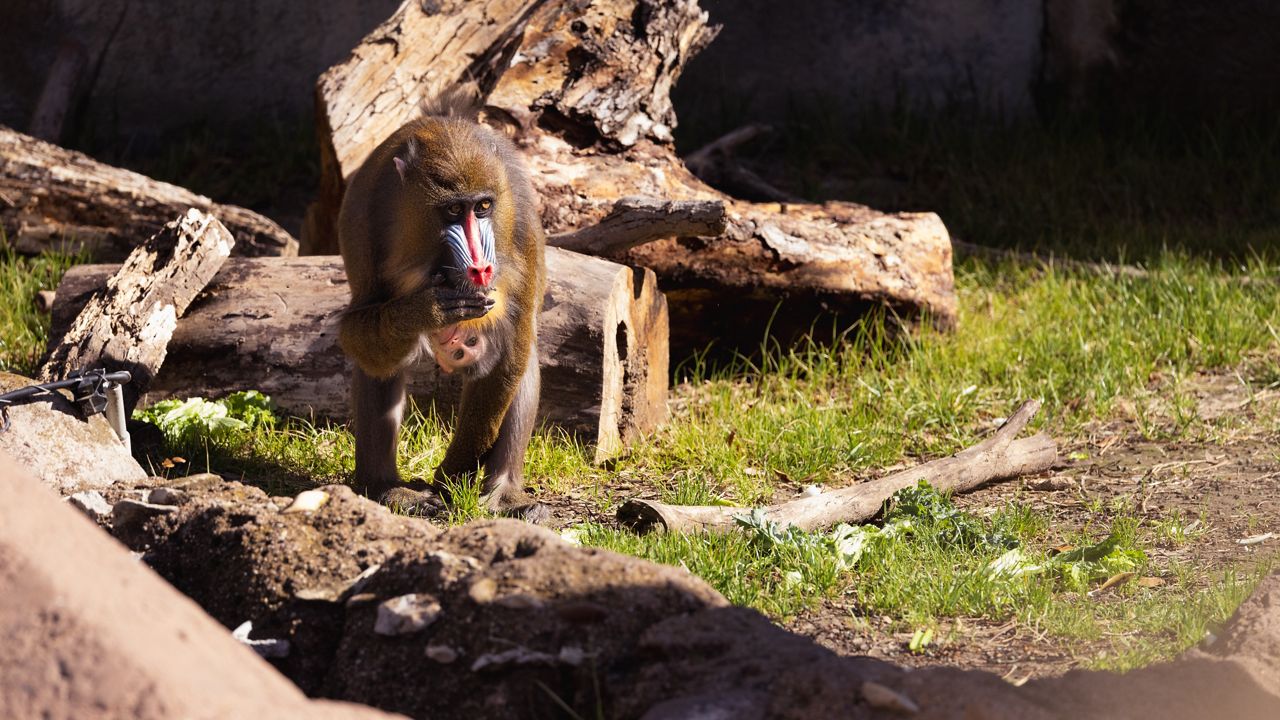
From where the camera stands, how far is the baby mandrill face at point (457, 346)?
422cm

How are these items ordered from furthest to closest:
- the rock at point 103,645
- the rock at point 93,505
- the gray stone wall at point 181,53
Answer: the gray stone wall at point 181,53 < the rock at point 93,505 < the rock at point 103,645

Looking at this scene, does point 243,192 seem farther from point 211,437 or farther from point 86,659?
point 86,659

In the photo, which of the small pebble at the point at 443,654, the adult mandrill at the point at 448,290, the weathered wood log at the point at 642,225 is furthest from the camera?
the weathered wood log at the point at 642,225

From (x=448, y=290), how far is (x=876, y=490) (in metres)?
1.58

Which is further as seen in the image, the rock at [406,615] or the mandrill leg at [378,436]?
the mandrill leg at [378,436]

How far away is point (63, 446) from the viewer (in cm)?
395

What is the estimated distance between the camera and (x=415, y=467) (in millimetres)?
4859

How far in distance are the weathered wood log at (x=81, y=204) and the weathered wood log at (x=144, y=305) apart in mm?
972

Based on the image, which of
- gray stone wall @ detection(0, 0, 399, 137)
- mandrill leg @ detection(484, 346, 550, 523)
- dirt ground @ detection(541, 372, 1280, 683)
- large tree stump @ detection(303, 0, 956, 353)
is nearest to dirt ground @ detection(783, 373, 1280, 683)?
dirt ground @ detection(541, 372, 1280, 683)

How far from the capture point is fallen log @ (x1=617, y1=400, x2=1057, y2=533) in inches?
160

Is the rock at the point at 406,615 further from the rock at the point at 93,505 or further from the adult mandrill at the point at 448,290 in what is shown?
the adult mandrill at the point at 448,290

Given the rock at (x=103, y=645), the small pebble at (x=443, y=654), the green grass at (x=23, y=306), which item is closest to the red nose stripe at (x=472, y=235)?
the small pebble at (x=443, y=654)

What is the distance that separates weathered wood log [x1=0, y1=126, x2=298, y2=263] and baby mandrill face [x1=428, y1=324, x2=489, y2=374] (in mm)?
2026

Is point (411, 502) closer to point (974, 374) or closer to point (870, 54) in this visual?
point (974, 374)
